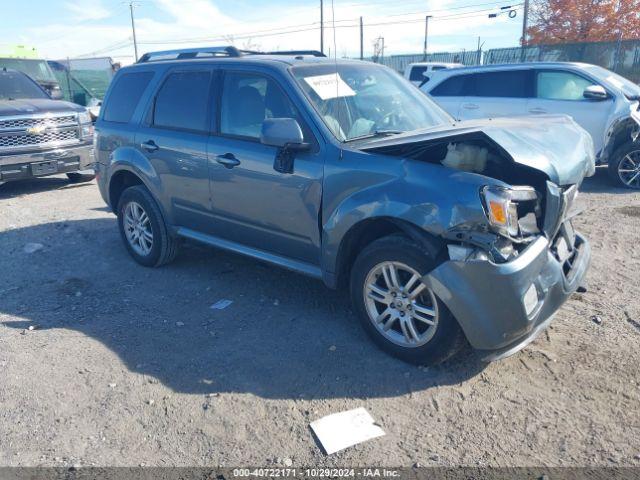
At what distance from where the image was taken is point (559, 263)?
3432 millimetres

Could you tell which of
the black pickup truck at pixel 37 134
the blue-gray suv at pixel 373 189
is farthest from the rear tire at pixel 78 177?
the blue-gray suv at pixel 373 189

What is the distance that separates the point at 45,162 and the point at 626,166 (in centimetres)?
936

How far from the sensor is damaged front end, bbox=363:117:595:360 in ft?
10.1

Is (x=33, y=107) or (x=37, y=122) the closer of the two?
(x=37, y=122)

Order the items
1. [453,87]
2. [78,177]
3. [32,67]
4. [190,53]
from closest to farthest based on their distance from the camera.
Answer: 1. [190,53]
2. [453,87]
3. [78,177]
4. [32,67]

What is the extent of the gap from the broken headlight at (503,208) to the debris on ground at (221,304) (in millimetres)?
2452

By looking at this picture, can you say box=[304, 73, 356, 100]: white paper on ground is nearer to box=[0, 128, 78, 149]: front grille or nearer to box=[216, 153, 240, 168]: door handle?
box=[216, 153, 240, 168]: door handle

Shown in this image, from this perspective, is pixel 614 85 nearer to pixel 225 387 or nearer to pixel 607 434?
pixel 607 434

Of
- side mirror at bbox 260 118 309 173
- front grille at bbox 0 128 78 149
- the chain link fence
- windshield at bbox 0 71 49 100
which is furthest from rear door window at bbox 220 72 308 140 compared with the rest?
the chain link fence

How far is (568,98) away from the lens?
8.76 metres

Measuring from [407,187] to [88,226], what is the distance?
5.21 m

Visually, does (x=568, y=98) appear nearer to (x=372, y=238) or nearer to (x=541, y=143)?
(x=541, y=143)

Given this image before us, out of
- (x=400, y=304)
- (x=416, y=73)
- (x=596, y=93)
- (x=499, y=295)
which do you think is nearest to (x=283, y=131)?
(x=400, y=304)

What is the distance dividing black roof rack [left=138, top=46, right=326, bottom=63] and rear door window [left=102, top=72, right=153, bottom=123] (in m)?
0.25
